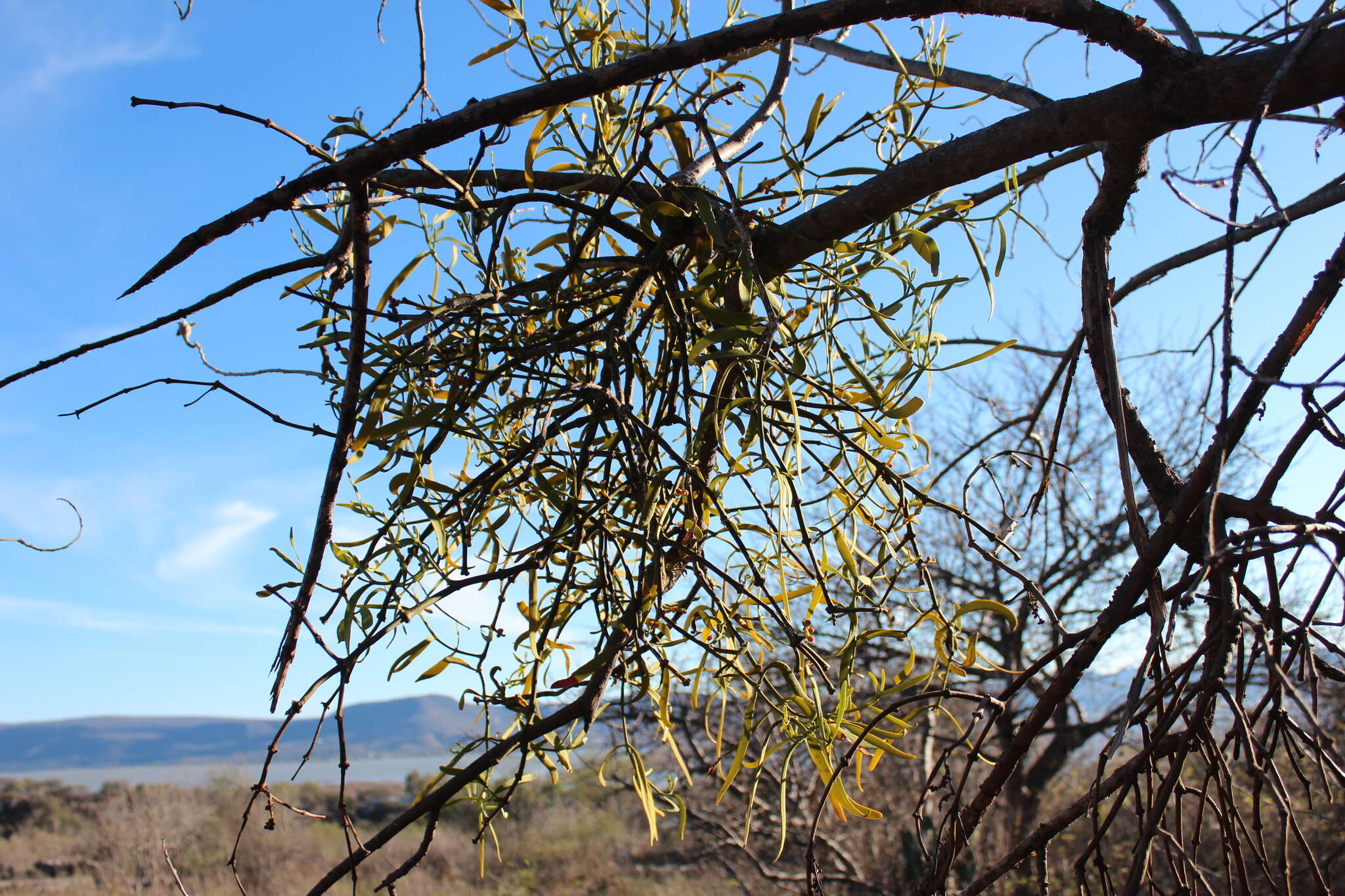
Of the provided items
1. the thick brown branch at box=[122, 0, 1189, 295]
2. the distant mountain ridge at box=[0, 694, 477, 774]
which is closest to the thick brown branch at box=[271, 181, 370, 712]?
the thick brown branch at box=[122, 0, 1189, 295]

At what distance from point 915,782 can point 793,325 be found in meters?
4.61

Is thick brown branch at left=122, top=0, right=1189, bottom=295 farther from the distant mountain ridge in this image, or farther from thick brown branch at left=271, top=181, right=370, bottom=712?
the distant mountain ridge

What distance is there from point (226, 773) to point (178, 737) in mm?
21692

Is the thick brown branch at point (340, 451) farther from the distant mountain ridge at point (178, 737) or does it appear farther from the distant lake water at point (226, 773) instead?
the distant mountain ridge at point (178, 737)

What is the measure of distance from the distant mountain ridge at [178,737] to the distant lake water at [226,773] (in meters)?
0.91

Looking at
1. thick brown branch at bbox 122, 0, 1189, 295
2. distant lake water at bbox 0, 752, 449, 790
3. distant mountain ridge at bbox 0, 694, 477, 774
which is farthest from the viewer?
distant mountain ridge at bbox 0, 694, 477, 774

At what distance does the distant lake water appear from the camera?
9.30 m

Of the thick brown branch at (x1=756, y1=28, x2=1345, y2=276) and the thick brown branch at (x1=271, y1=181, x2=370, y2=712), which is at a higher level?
the thick brown branch at (x1=756, y1=28, x2=1345, y2=276)

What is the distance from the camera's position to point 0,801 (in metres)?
8.86

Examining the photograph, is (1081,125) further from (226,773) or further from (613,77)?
(226,773)

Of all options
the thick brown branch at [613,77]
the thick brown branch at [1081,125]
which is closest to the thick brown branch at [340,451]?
the thick brown branch at [613,77]

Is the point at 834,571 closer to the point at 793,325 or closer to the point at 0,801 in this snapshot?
the point at 793,325

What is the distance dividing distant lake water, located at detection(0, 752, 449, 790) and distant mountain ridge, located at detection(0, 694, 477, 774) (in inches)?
35.7

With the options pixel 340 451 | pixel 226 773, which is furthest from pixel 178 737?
pixel 340 451
